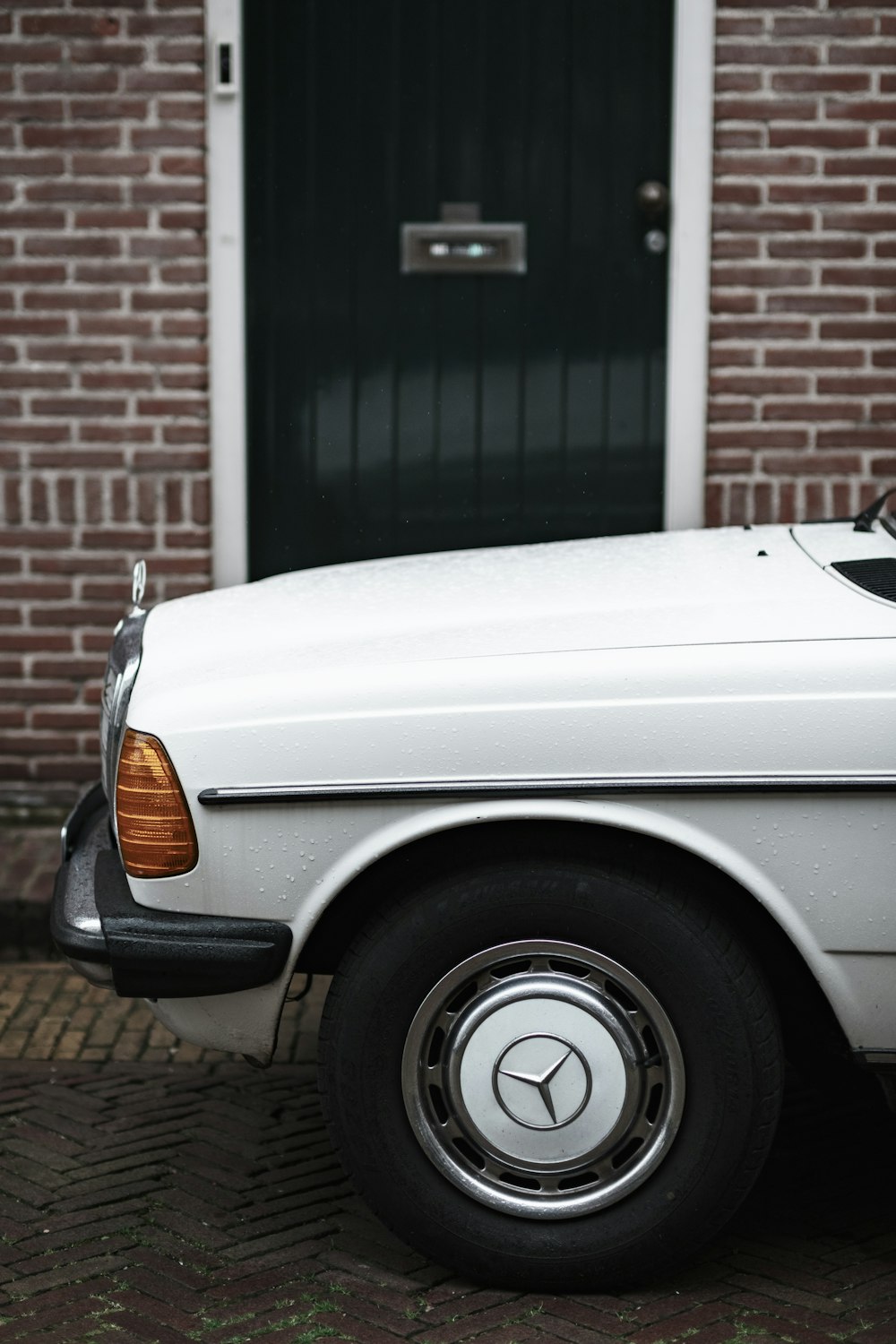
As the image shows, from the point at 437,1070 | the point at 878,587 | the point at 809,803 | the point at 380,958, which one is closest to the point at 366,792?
the point at 380,958

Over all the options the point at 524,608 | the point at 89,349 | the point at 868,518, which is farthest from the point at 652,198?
the point at 524,608

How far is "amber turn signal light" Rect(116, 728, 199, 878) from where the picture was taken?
2807mm

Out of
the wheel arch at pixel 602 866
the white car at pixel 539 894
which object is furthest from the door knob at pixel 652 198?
the wheel arch at pixel 602 866

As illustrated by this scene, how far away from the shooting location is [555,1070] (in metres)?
2.78

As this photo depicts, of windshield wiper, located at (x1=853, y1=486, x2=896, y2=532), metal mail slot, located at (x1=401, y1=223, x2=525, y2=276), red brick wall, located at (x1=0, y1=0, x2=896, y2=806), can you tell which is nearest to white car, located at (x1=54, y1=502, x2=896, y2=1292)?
windshield wiper, located at (x1=853, y1=486, x2=896, y2=532)

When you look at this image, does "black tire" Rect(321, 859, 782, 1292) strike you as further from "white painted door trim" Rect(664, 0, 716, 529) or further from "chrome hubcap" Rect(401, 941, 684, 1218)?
"white painted door trim" Rect(664, 0, 716, 529)

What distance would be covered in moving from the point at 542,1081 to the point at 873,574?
1.12 m

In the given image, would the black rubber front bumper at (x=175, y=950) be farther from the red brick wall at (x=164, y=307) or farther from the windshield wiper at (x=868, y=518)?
the red brick wall at (x=164, y=307)

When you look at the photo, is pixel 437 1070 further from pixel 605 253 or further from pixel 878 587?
pixel 605 253

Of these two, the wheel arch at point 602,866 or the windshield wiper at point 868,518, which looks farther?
the windshield wiper at point 868,518

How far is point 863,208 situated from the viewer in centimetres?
567

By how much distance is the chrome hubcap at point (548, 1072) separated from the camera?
2.77 metres

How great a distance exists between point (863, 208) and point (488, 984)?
3.83 meters

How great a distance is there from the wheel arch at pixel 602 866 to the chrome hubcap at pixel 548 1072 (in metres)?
0.16
